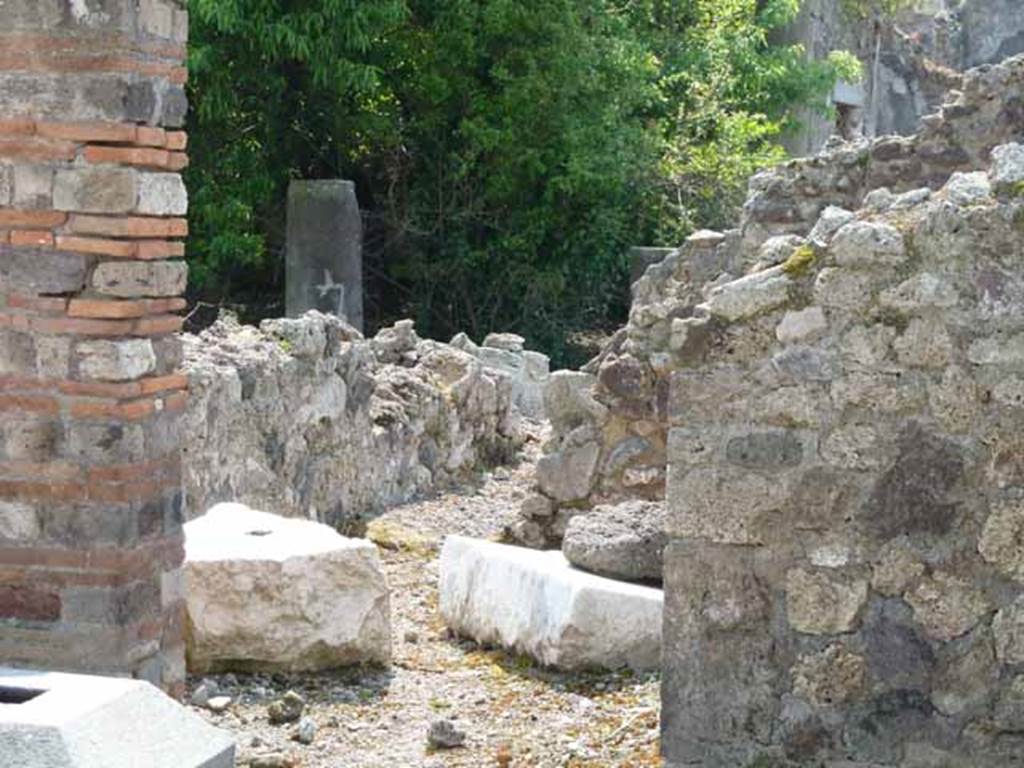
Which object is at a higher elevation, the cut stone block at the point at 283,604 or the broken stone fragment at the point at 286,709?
the cut stone block at the point at 283,604

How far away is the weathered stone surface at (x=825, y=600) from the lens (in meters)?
5.05

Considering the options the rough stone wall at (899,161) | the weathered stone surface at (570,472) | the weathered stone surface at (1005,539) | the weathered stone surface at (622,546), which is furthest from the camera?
the weathered stone surface at (570,472)

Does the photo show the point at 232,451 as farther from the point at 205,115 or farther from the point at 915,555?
the point at 205,115

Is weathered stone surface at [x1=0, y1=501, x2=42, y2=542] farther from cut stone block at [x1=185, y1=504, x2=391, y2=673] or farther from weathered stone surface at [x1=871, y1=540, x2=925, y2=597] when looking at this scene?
weathered stone surface at [x1=871, y1=540, x2=925, y2=597]

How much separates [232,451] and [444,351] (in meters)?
3.42

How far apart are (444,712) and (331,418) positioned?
3.31 metres

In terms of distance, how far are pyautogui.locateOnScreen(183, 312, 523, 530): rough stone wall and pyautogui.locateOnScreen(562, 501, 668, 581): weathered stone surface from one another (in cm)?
179

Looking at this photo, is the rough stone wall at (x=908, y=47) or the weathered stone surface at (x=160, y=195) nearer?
the weathered stone surface at (x=160, y=195)

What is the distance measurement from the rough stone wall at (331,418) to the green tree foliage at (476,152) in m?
5.04

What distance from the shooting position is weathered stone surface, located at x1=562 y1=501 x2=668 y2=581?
6617 millimetres

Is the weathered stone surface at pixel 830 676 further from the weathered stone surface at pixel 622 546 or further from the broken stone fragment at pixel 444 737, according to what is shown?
the weathered stone surface at pixel 622 546

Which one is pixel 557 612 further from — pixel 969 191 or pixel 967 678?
pixel 969 191

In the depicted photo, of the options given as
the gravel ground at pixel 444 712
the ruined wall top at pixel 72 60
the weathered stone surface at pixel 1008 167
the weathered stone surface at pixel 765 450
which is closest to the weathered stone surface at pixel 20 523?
the gravel ground at pixel 444 712

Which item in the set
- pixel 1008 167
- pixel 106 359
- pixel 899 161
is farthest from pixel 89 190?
pixel 899 161
